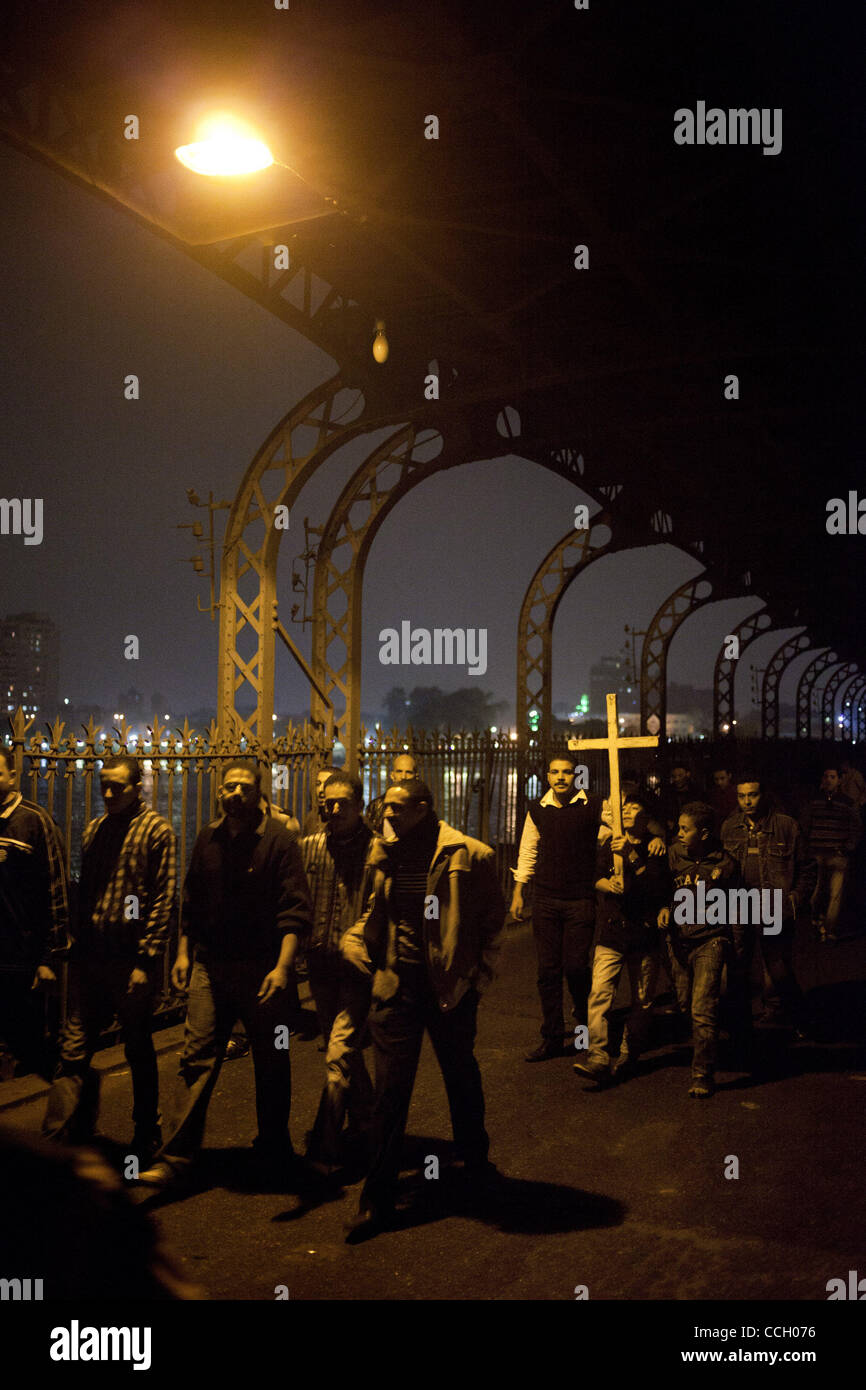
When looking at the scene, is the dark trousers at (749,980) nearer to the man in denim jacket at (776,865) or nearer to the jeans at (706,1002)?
the man in denim jacket at (776,865)

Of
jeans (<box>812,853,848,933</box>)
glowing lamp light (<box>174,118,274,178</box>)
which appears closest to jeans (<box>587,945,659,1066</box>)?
jeans (<box>812,853,848,933</box>)

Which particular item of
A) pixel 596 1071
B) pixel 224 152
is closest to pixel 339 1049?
pixel 596 1071

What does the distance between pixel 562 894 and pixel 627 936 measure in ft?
1.91

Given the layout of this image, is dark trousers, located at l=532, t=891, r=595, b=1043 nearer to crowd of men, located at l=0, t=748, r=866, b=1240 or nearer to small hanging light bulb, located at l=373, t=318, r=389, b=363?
crowd of men, located at l=0, t=748, r=866, b=1240

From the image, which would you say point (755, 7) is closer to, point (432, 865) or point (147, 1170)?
point (432, 865)

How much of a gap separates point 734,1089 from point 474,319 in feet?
26.8

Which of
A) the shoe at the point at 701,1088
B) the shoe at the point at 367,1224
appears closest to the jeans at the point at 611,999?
the shoe at the point at 701,1088

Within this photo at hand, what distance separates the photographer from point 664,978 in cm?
1045

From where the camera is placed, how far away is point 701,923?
7.02 meters

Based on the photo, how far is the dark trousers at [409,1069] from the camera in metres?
4.83

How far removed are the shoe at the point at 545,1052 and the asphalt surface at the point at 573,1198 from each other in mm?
120

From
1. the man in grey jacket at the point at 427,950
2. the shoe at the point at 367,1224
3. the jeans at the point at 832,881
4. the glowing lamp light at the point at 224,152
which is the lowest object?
the shoe at the point at 367,1224

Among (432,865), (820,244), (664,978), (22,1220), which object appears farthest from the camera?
(664,978)
